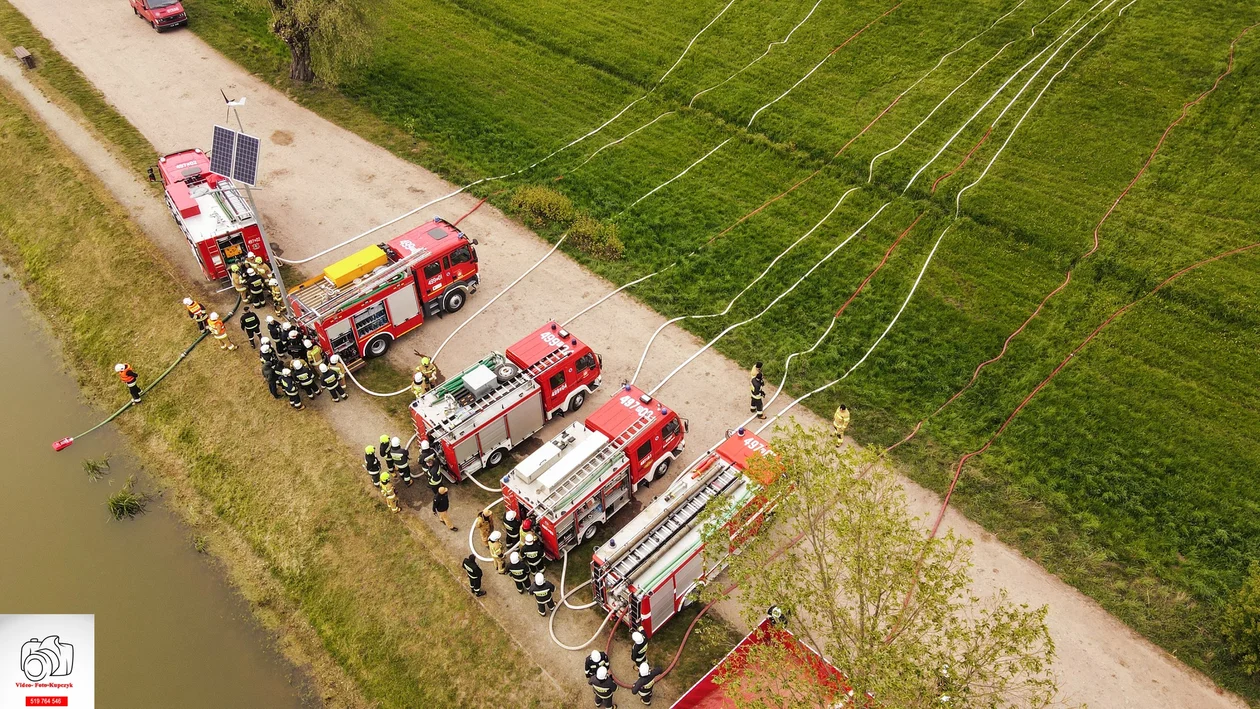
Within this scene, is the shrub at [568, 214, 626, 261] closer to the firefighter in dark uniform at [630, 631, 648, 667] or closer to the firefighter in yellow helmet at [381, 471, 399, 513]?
the firefighter in yellow helmet at [381, 471, 399, 513]

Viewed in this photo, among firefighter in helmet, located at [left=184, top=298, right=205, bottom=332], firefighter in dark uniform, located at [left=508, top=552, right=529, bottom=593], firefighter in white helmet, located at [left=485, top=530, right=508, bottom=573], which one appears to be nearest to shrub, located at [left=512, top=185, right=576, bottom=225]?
firefighter in helmet, located at [left=184, top=298, right=205, bottom=332]

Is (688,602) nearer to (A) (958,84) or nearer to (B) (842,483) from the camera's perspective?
(B) (842,483)

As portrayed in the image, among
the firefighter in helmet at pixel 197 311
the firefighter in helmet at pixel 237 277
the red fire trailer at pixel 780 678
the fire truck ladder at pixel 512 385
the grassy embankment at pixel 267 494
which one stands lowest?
the grassy embankment at pixel 267 494

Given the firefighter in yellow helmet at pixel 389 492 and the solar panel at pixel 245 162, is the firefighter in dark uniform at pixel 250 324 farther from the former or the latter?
the firefighter in yellow helmet at pixel 389 492

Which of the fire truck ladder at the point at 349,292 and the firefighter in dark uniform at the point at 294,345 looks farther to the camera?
the firefighter in dark uniform at the point at 294,345

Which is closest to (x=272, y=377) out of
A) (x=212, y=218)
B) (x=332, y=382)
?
(x=332, y=382)

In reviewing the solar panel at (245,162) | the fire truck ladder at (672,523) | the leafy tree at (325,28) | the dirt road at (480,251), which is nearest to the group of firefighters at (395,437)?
the dirt road at (480,251)
